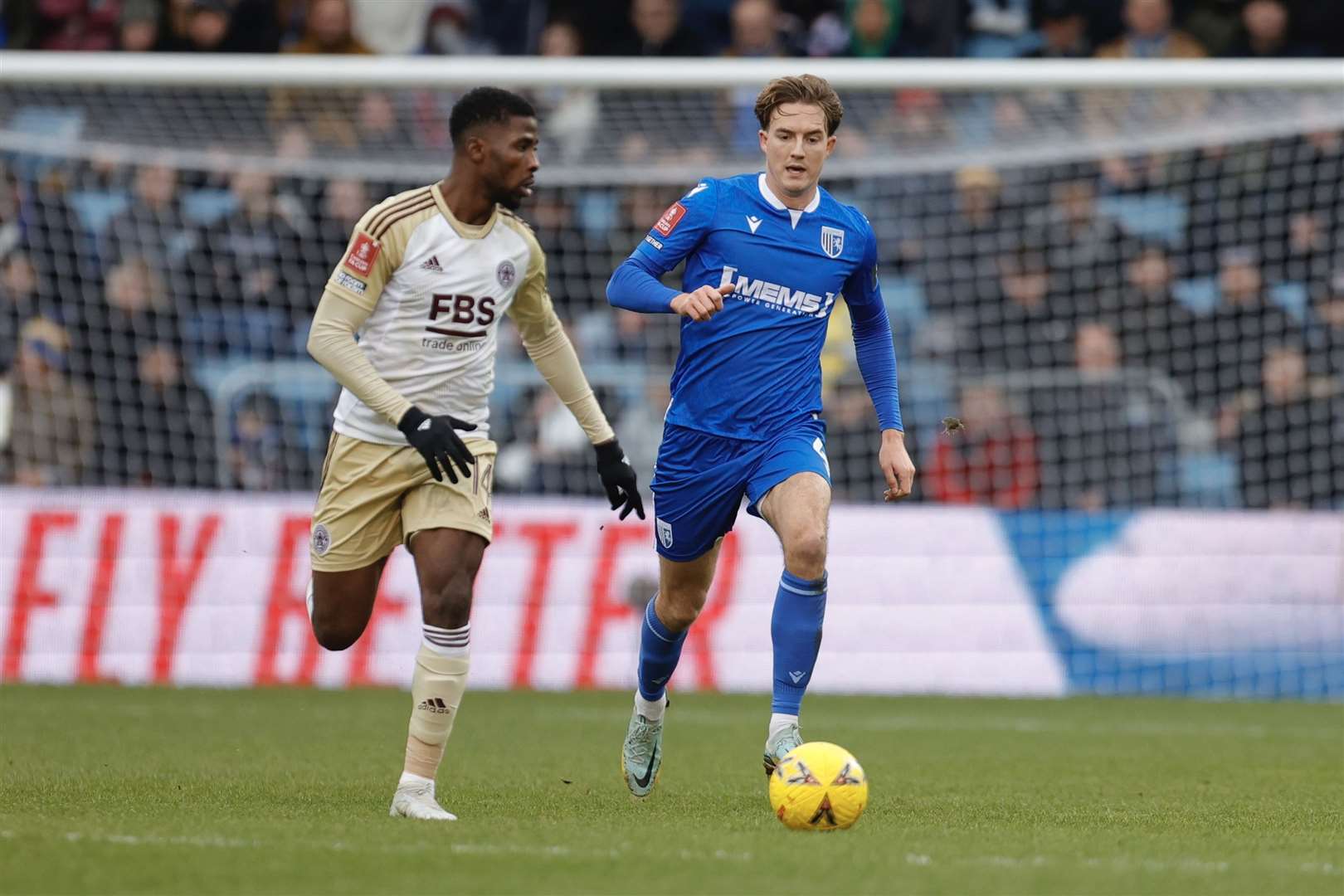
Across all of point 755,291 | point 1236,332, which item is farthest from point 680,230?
point 1236,332

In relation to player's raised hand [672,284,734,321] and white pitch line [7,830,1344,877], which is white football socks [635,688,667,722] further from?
white pitch line [7,830,1344,877]

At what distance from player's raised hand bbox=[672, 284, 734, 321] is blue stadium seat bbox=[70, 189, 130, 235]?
935cm

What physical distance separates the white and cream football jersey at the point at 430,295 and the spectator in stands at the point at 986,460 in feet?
25.7

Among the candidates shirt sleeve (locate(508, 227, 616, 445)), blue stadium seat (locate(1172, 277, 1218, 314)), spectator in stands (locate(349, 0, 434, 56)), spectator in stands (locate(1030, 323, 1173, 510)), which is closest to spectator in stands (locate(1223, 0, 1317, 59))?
blue stadium seat (locate(1172, 277, 1218, 314))

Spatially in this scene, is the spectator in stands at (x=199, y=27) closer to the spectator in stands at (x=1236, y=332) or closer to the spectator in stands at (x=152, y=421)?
the spectator in stands at (x=152, y=421)

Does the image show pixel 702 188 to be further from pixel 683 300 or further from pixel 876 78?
pixel 876 78

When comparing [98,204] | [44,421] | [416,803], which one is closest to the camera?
[416,803]

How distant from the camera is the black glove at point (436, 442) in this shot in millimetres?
6410

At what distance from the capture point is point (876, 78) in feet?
41.3

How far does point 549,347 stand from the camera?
7.42 meters

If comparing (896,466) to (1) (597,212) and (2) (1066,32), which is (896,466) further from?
(2) (1066,32)

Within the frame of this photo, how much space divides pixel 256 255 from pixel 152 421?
147 centimetres

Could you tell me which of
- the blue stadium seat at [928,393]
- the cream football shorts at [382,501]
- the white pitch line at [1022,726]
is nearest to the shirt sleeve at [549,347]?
the cream football shorts at [382,501]

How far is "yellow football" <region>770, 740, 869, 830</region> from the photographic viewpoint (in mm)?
6031
